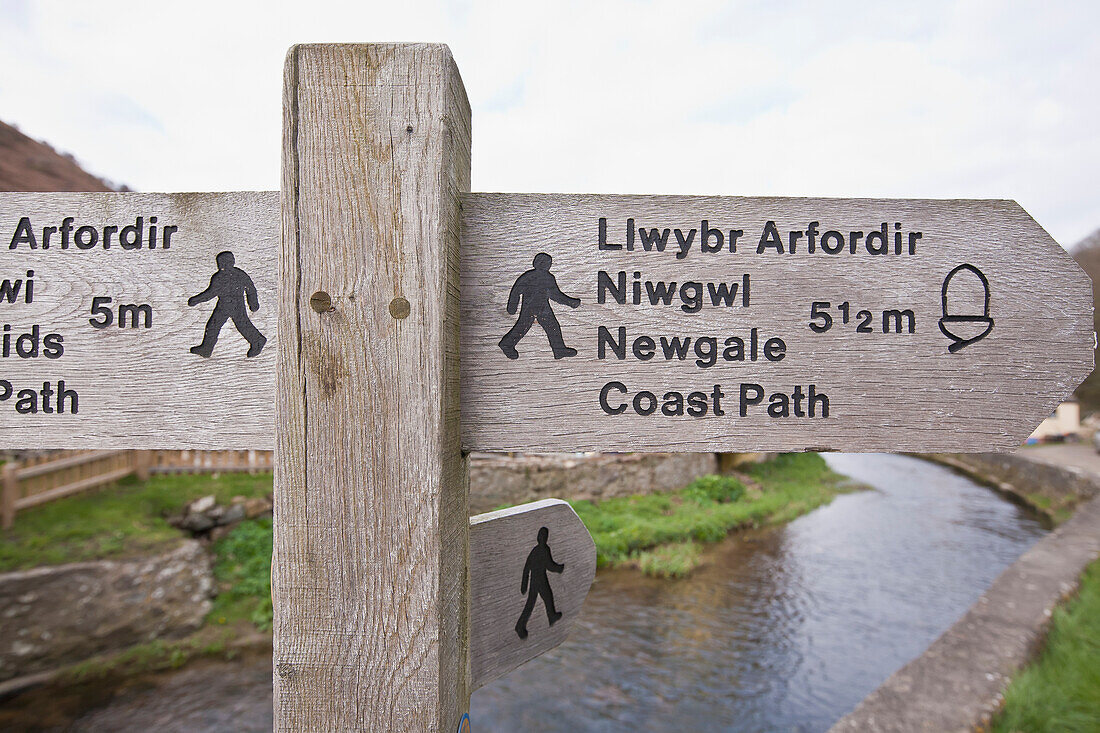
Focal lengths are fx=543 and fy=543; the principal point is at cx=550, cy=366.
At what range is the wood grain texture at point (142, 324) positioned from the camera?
3.10ft

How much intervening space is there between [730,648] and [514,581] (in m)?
6.66

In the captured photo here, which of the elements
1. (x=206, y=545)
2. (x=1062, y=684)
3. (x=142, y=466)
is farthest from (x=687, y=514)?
(x=142, y=466)

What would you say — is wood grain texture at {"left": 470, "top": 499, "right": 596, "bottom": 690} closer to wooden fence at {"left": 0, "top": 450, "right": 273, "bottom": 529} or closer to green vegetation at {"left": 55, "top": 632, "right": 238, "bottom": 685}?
wooden fence at {"left": 0, "top": 450, "right": 273, "bottom": 529}

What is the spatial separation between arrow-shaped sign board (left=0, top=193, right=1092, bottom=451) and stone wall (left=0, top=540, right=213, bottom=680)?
6.70 m

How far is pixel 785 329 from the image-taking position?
953 millimetres

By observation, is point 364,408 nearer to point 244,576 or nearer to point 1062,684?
point 1062,684

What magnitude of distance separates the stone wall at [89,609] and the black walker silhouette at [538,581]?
22.9 ft

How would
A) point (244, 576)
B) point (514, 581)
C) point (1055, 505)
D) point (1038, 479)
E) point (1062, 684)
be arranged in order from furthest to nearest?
point (1038, 479) → point (1055, 505) → point (244, 576) → point (1062, 684) → point (514, 581)

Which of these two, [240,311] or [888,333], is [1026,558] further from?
[240,311]

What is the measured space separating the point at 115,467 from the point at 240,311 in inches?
393

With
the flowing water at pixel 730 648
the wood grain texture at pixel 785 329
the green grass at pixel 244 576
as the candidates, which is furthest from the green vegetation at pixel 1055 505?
the green grass at pixel 244 576

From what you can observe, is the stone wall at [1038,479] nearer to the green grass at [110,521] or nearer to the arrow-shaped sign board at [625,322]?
the arrow-shaped sign board at [625,322]

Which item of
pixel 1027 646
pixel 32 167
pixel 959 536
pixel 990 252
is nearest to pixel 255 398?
pixel 990 252

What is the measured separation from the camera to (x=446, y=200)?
2.71 feet
